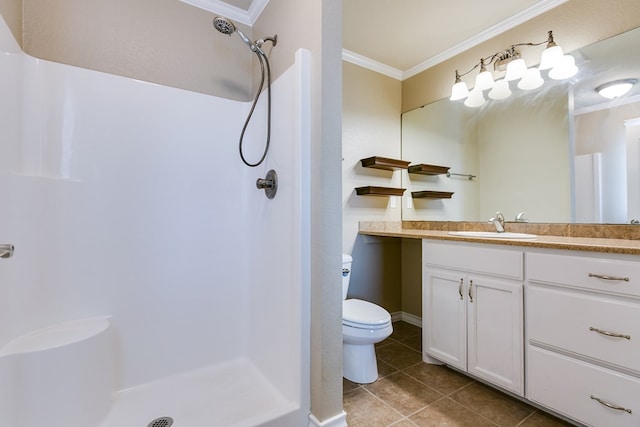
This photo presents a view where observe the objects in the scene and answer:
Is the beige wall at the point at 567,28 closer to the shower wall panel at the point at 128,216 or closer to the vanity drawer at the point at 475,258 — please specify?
the vanity drawer at the point at 475,258

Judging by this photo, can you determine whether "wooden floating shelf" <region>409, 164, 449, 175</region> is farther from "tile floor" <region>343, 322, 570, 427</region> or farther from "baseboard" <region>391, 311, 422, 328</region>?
"tile floor" <region>343, 322, 570, 427</region>

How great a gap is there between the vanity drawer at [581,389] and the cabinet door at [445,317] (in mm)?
371

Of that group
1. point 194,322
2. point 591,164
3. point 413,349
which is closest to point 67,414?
point 194,322

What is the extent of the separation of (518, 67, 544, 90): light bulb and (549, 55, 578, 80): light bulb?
0.10 meters

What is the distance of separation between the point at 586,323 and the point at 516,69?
65.0 inches

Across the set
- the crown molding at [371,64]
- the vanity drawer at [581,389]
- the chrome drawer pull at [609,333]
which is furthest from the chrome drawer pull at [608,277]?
the crown molding at [371,64]

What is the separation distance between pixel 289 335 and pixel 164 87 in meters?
1.54

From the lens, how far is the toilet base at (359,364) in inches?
69.9

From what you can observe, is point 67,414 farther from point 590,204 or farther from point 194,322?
point 590,204

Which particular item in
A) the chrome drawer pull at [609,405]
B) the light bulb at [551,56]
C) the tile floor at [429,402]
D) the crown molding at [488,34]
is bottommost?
the tile floor at [429,402]

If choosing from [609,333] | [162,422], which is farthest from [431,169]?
[162,422]

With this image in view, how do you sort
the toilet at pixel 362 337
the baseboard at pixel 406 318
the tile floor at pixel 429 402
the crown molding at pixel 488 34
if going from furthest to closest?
1. the baseboard at pixel 406 318
2. the crown molding at pixel 488 34
3. the toilet at pixel 362 337
4. the tile floor at pixel 429 402

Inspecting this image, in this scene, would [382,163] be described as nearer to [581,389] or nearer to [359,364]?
[359,364]

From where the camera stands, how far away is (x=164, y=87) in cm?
166
